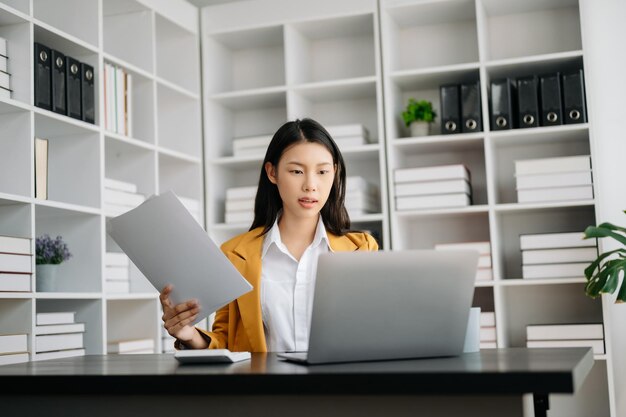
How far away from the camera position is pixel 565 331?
3844 mm

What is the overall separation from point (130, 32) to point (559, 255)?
2.41 m

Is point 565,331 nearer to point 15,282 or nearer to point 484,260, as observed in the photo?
point 484,260

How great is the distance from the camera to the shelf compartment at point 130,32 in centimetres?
409

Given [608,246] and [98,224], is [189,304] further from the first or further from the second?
[608,246]

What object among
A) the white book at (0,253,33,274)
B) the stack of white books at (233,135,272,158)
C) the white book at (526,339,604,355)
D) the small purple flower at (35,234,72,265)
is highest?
the stack of white books at (233,135,272,158)

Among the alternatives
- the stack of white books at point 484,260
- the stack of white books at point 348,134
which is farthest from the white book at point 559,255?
the stack of white books at point 348,134

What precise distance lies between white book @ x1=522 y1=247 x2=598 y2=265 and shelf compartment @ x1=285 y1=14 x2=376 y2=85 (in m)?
1.42

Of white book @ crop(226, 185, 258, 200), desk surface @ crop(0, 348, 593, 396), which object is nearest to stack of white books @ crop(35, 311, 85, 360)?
white book @ crop(226, 185, 258, 200)

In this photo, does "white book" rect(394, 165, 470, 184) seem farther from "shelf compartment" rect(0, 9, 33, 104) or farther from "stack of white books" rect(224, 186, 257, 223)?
"shelf compartment" rect(0, 9, 33, 104)

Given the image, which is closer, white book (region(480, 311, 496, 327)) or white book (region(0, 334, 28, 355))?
white book (region(0, 334, 28, 355))

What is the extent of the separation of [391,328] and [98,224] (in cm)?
232

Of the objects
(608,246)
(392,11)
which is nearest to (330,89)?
(392,11)

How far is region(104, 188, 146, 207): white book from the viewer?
3652mm

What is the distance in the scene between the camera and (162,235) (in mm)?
1800
